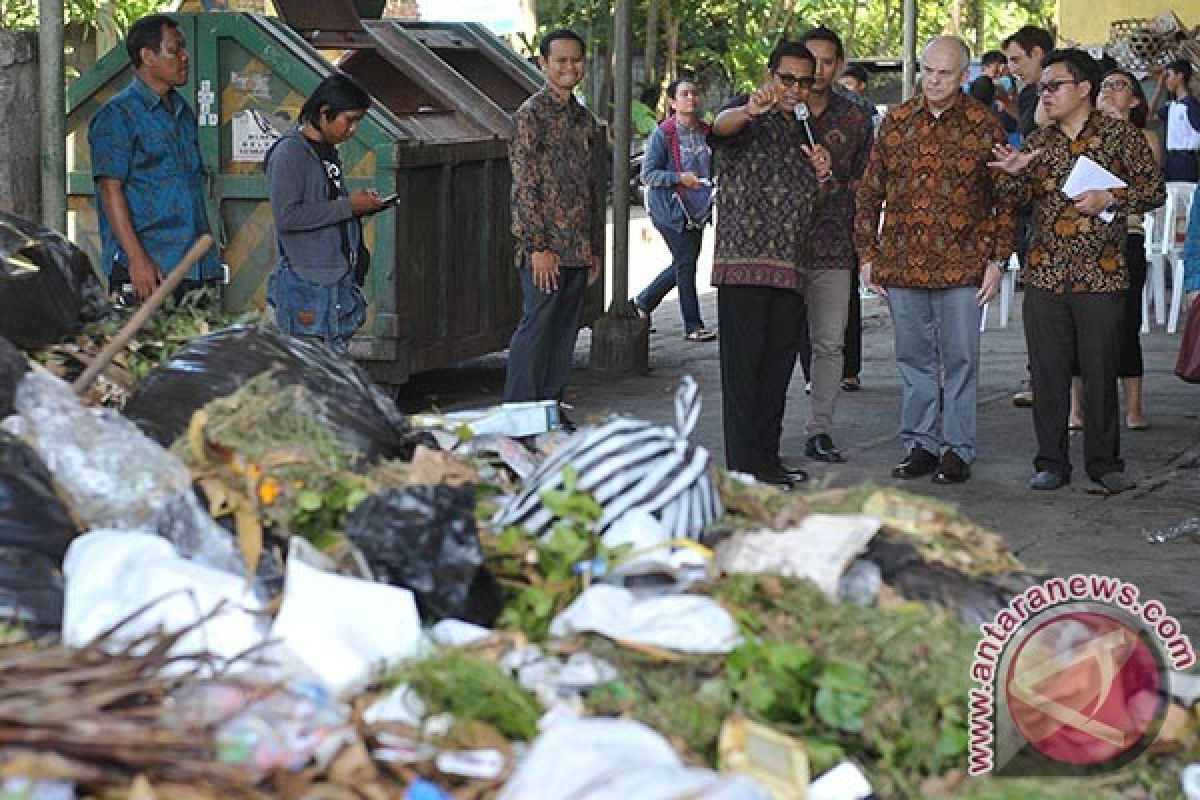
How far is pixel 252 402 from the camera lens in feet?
13.3

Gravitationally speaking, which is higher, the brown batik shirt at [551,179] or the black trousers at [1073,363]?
the brown batik shirt at [551,179]

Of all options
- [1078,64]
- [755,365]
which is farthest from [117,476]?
[1078,64]

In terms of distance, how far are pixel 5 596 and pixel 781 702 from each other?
1345 millimetres

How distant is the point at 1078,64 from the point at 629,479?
5108 mm

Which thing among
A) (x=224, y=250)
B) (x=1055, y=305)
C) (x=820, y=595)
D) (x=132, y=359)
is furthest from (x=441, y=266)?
(x=820, y=595)

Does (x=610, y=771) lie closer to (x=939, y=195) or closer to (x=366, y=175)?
(x=939, y=195)

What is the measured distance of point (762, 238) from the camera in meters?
8.27

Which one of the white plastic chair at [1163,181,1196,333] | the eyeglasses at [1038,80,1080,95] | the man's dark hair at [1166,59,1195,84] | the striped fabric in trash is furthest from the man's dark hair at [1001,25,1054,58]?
the striped fabric in trash

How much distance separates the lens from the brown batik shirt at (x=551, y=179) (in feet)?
28.8

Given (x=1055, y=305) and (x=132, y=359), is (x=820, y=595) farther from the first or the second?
(x=1055, y=305)

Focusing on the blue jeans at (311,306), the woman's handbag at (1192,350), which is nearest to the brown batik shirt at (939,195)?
the woman's handbag at (1192,350)

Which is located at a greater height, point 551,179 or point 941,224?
point 551,179

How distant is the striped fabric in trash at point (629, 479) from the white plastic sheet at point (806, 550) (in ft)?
0.45

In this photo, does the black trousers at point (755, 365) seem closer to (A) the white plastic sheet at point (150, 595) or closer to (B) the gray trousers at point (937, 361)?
(B) the gray trousers at point (937, 361)
